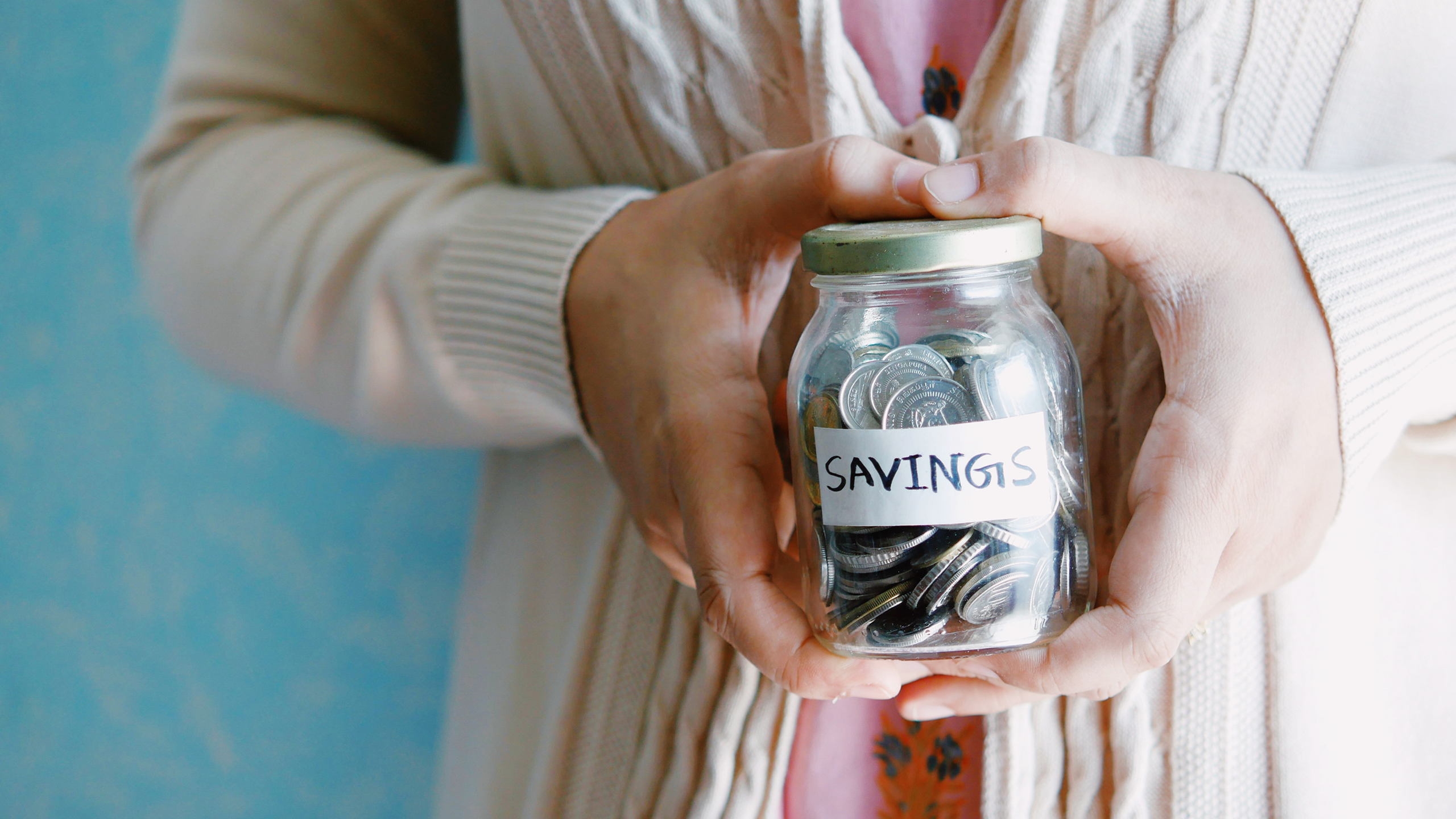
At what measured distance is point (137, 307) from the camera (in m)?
1.26

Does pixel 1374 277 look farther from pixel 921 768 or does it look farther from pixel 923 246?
pixel 921 768

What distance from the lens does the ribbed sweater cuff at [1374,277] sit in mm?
448

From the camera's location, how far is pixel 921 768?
1.98 feet

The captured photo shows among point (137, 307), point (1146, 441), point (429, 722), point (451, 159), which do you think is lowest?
point (429, 722)

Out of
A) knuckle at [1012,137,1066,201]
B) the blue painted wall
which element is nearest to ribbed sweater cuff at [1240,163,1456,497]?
knuckle at [1012,137,1066,201]

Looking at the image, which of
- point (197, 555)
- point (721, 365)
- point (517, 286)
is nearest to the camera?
point (721, 365)

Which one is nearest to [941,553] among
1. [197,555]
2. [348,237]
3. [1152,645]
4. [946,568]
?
[946,568]

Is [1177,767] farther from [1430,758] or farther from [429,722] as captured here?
[429,722]

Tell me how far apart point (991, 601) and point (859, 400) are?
110 millimetres

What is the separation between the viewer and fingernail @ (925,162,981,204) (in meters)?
0.41

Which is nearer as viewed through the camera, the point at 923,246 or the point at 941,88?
the point at 923,246

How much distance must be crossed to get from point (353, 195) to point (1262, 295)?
2.13 ft

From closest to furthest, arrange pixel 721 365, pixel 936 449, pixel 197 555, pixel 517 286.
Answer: pixel 936 449 < pixel 721 365 < pixel 517 286 < pixel 197 555

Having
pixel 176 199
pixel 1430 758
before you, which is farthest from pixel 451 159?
pixel 1430 758
